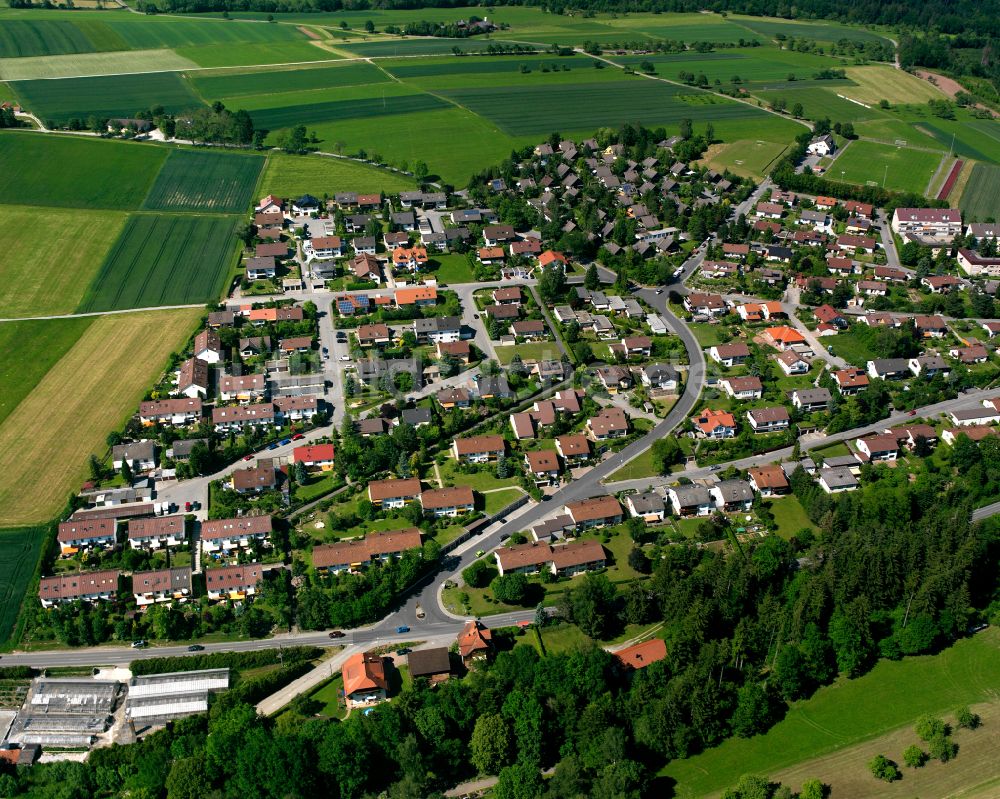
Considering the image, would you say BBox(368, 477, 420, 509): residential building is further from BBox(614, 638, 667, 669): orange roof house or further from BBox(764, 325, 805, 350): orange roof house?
BBox(764, 325, 805, 350): orange roof house

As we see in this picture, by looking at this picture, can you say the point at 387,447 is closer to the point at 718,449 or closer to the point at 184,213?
the point at 718,449

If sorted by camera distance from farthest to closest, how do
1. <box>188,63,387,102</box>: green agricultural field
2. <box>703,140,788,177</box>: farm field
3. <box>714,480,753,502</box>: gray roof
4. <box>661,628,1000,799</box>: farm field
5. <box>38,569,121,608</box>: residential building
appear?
<box>188,63,387,102</box>: green agricultural field, <box>703,140,788,177</box>: farm field, <box>714,480,753,502</box>: gray roof, <box>38,569,121,608</box>: residential building, <box>661,628,1000,799</box>: farm field

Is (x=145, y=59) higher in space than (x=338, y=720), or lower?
higher

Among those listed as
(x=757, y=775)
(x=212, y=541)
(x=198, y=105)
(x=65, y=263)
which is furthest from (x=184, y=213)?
(x=757, y=775)

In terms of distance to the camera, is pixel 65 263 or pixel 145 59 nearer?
pixel 65 263

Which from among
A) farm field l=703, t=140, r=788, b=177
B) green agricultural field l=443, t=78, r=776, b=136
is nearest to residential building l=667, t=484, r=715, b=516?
farm field l=703, t=140, r=788, b=177

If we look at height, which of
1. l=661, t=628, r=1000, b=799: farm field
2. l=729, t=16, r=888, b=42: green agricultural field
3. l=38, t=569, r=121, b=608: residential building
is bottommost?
l=38, t=569, r=121, b=608: residential building

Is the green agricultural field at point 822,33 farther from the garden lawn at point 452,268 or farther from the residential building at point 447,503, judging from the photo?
the residential building at point 447,503
